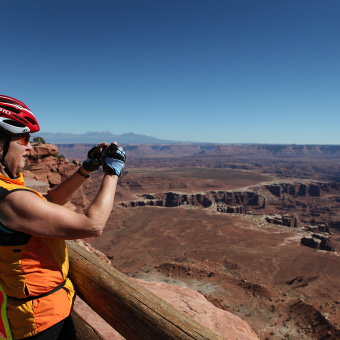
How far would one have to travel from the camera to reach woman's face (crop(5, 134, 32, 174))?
5.43ft

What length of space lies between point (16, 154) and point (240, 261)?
1083 inches

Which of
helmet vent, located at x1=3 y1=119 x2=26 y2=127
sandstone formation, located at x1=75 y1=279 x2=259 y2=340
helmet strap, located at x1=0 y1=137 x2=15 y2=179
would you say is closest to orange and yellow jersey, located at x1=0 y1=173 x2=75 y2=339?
helmet strap, located at x1=0 y1=137 x2=15 y2=179

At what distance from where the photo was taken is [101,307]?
6.29 feet

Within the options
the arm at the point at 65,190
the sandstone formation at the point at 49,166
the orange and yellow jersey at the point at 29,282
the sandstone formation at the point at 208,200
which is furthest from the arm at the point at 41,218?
the sandstone formation at the point at 208,200

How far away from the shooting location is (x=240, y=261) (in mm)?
26094

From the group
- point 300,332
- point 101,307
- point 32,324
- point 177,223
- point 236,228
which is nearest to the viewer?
Result: point 32,324

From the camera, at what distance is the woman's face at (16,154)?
1655 millimetres

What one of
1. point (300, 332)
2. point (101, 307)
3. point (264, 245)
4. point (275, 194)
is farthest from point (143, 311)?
point (275, 194)

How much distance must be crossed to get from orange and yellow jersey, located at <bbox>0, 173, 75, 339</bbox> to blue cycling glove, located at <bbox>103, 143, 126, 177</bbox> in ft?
1.52

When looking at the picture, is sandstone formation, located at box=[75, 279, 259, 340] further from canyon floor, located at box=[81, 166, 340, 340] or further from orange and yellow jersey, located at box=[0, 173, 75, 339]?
canyon floor, located at box=[81, 166, 340, 340]

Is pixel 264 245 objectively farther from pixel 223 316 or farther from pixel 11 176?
pixel 11 176

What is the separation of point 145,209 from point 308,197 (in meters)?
60.0

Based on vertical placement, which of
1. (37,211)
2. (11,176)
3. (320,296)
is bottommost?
(320,296)

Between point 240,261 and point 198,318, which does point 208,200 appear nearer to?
point 240,261
